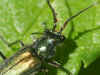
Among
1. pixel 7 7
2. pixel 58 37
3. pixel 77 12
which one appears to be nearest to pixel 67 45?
pixel 58 37

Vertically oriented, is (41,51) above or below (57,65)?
above

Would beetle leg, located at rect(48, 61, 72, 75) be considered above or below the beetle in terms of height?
below

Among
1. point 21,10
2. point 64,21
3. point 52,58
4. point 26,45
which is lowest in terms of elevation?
point 52,58

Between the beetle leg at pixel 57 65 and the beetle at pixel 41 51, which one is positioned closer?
the beetle leg at pixel 57 65

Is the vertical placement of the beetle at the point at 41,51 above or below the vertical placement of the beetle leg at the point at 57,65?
above

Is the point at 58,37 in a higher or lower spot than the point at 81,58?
higher

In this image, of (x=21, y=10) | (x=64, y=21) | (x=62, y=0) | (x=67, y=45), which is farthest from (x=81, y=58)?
(x=21, y=10)

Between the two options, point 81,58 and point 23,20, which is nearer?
point 81,58

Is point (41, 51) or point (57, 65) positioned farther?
point (41, 51)

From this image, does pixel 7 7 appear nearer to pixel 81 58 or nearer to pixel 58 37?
pixel 58 37

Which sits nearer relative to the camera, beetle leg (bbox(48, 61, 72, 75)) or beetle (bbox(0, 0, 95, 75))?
beetle leg (bbox(48, 61, 72, 75))
